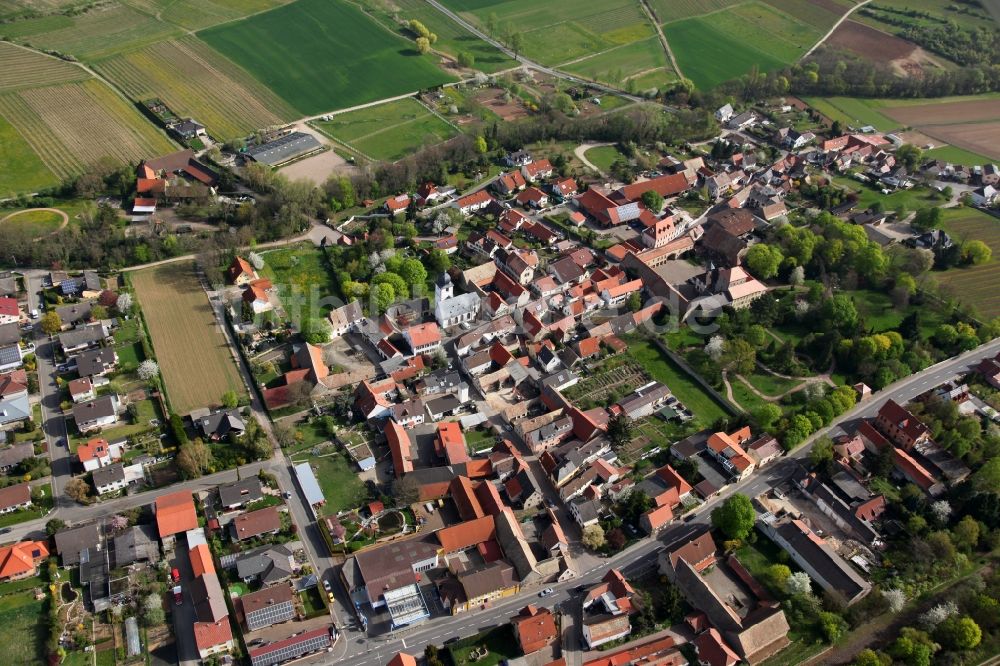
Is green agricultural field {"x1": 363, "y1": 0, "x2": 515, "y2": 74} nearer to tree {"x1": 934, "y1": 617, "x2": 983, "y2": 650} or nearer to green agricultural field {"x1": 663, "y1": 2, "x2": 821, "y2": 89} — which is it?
green agricultural field {"x1": 663, "y1": 2, "x2": 821, "y2": 89}

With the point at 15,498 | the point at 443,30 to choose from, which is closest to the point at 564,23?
the point at 443,30

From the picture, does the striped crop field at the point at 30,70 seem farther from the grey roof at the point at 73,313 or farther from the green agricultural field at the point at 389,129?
the grey roof at the point at 73,313

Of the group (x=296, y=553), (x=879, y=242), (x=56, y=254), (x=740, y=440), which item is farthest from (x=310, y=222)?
(x=879, y=242)

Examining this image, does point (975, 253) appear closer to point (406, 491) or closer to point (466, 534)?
point (466, 534)

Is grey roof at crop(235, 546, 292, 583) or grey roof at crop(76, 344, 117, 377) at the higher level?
grey roof at crop(76, 344, 117, 377)

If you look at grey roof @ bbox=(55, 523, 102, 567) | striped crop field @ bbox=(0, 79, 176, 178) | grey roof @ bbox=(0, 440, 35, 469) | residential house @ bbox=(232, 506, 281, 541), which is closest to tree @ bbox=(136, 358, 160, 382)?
grey roof @ bbox=(0, 440, 35, 469)

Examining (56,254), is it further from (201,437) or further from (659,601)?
(659,601)

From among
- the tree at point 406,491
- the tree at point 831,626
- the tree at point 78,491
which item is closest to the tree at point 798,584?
the tree at point 831,626
